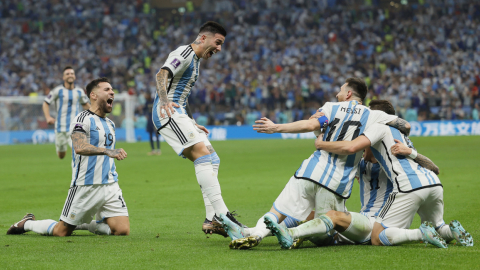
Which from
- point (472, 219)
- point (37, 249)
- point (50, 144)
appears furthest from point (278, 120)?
point (37, 249)

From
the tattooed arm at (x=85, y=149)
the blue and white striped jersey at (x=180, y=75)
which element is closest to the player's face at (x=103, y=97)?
the tattooed arm at (x=85, y=149)

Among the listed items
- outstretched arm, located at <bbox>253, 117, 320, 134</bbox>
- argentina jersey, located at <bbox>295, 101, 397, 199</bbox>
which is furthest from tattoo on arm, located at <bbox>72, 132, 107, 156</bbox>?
argentina jersey, located at <bbox>295, 101, 397, 199</bbox>

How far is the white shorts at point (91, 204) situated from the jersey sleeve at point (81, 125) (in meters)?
0.64

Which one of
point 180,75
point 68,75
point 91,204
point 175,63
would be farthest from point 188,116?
point 68,75

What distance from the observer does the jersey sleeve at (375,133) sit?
4902mm

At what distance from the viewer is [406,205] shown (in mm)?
4934

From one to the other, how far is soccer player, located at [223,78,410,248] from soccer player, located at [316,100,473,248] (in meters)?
0.16

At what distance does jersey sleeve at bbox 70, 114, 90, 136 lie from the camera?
591 cm

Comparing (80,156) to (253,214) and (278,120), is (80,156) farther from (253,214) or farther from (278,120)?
(278,120)

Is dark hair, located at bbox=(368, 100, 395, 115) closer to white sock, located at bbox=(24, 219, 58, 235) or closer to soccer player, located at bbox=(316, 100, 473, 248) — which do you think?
soccer player, located at bbox=(316, 100, 473, 248)

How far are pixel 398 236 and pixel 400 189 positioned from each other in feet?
1.43

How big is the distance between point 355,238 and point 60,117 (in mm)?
10263

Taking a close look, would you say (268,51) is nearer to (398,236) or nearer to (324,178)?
(324,178)

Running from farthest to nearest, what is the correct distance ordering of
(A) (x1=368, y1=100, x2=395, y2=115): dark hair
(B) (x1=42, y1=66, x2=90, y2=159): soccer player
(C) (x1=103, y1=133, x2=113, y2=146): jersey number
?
(B) (x1=42, y1=66, x2=90, y2=159): soccer player
(C) (x1=103, y1=133, x2=113, y2=146): jersey number
(A) (x1=368, y1=100, x2=395, y2=115): dark hair
